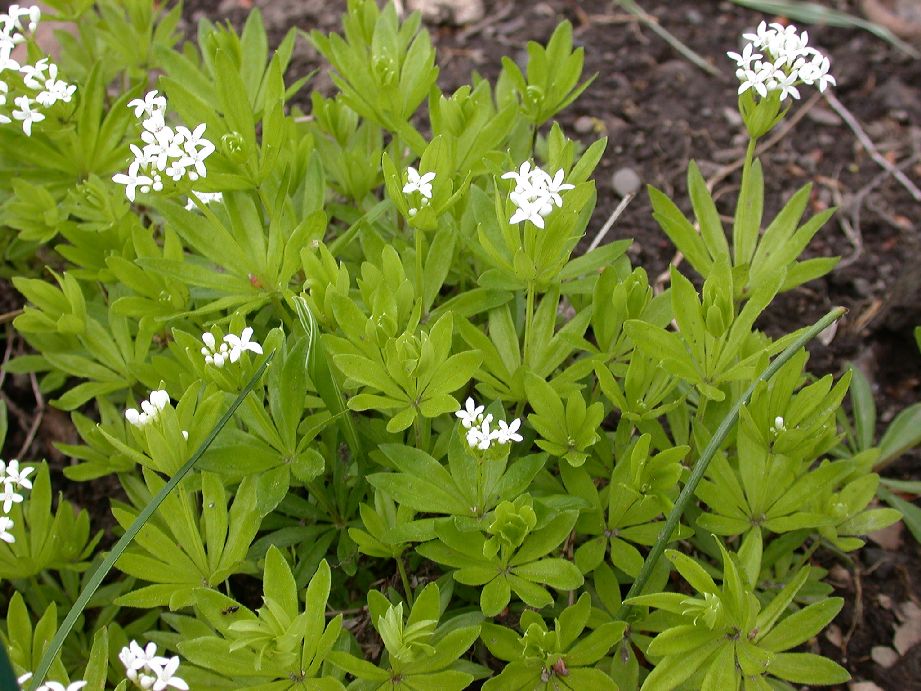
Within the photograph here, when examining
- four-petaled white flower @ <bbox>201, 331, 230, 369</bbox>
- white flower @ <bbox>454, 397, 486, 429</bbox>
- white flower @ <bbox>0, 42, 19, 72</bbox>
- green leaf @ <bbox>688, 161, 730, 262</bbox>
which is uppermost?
white flower @ <bbox>0, 42, 19, 72</bbox>

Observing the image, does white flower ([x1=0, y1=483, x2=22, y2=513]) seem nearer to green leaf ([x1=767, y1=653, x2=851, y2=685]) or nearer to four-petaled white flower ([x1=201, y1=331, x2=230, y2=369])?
four-petaled white flower ([x1=201, y1=331, x2=230, y2=369])

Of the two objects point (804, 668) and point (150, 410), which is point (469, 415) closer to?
point (150, 410)

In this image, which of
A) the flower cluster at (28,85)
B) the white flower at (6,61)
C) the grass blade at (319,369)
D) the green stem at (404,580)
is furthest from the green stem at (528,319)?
the white flower at (6,61)

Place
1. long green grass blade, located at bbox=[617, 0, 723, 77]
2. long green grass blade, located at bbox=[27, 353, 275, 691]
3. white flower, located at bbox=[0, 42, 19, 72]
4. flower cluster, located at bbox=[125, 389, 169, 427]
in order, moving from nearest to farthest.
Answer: long green grass blade, located at bbox=[27, 353, 275, 691], flower cluster, located at bbox=[125, 389, 169, 427], white flower, located at bbox=[0, 42, 19, 72], long green grass blade, located at bbox=[617, 0, 723, 77]

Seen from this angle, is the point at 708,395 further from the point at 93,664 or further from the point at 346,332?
the point at 93,664

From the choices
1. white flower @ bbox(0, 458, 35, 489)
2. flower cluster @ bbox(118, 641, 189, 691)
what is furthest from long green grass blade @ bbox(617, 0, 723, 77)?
flower cluster @ bbox(118, 641, 189, 691)

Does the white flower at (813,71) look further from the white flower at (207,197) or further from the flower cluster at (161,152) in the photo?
the white flower at (207,197)

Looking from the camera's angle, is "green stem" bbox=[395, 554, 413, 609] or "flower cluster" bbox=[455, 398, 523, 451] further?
"green stem" bbox=[395, 554, 413, 609]
